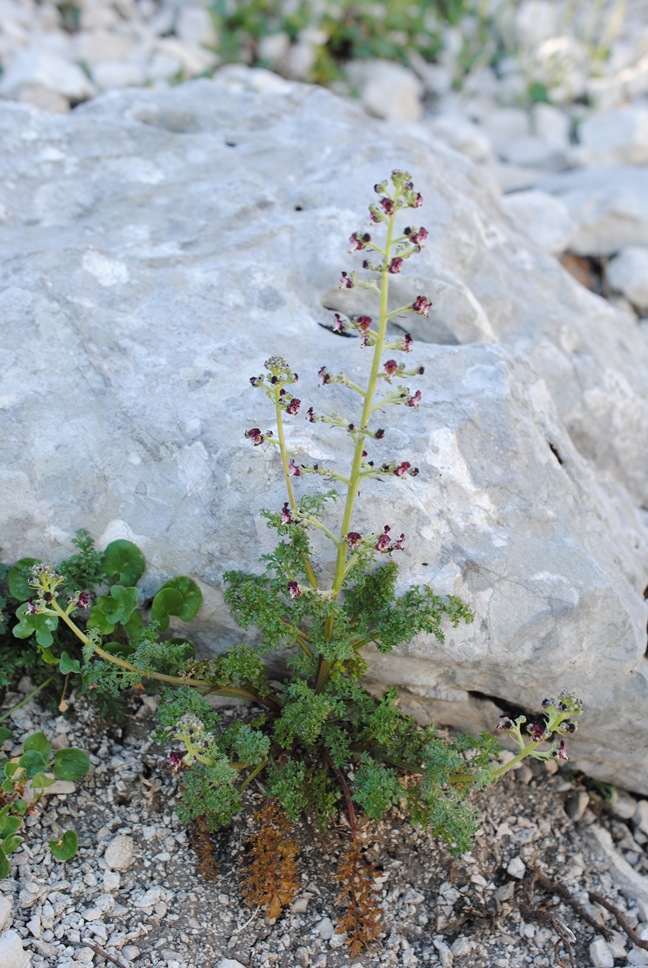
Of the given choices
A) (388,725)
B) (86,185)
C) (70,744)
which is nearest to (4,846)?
(70,744)

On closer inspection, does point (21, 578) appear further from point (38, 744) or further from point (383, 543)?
point (383, 543)

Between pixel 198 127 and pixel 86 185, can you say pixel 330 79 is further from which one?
pixel 86 185

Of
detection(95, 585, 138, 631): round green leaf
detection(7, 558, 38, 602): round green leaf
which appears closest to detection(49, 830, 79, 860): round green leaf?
detection(95, 585, 138, 631): round green leaf

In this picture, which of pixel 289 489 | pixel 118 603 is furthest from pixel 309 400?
pixel 118 603

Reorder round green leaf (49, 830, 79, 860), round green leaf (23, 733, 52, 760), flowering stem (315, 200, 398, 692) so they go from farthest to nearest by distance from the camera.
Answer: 1. round green leaf (23, 733, 52, 760)
2. round green leaf (49, 830, 79, 860)
3. flowering stem (315, 200, 398, 692)

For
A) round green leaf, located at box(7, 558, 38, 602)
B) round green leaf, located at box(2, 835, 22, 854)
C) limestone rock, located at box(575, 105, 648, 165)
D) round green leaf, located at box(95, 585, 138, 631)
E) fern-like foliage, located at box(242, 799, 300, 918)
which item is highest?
limestone rock, located at box(575, 105, 648, 165)

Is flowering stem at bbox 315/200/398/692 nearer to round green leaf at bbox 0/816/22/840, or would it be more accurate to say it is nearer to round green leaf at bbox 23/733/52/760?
round green leaf at bbox 23/733/52/760
